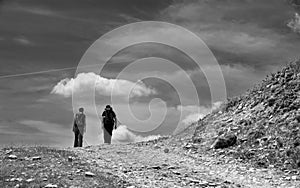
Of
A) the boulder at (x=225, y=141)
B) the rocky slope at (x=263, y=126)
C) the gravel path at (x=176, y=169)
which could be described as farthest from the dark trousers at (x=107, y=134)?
the boulder at (x=225, y=141)

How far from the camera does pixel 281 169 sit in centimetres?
1969

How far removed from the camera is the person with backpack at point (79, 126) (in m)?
27.4

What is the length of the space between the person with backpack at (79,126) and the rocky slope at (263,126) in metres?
7.45

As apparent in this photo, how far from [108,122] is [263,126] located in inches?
400

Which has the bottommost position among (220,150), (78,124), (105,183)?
(105,183)

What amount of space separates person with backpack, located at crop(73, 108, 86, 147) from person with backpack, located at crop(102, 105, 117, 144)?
1.47 m

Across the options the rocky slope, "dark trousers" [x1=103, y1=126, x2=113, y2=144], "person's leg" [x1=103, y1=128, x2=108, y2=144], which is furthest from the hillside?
"person's leg" [x1=103, y1=128, x2=108, y2=144]

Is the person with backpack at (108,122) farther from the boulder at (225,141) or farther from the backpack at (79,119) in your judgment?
the boulder at (225,141)

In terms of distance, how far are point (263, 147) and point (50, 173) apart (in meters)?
11.7

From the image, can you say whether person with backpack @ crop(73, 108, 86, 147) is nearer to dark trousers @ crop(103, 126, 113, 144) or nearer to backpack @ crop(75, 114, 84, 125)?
backpack @ crop(75, 114, 84, 125)

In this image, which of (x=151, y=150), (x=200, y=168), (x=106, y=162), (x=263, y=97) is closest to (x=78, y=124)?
(x=151, y=150)

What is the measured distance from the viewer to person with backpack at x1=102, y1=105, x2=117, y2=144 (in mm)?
28188

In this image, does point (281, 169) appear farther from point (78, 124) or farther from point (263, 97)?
point (78, 124)

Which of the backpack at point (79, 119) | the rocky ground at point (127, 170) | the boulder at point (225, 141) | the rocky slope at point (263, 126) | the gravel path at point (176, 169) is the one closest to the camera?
the rocky ground at point (127, 170)
